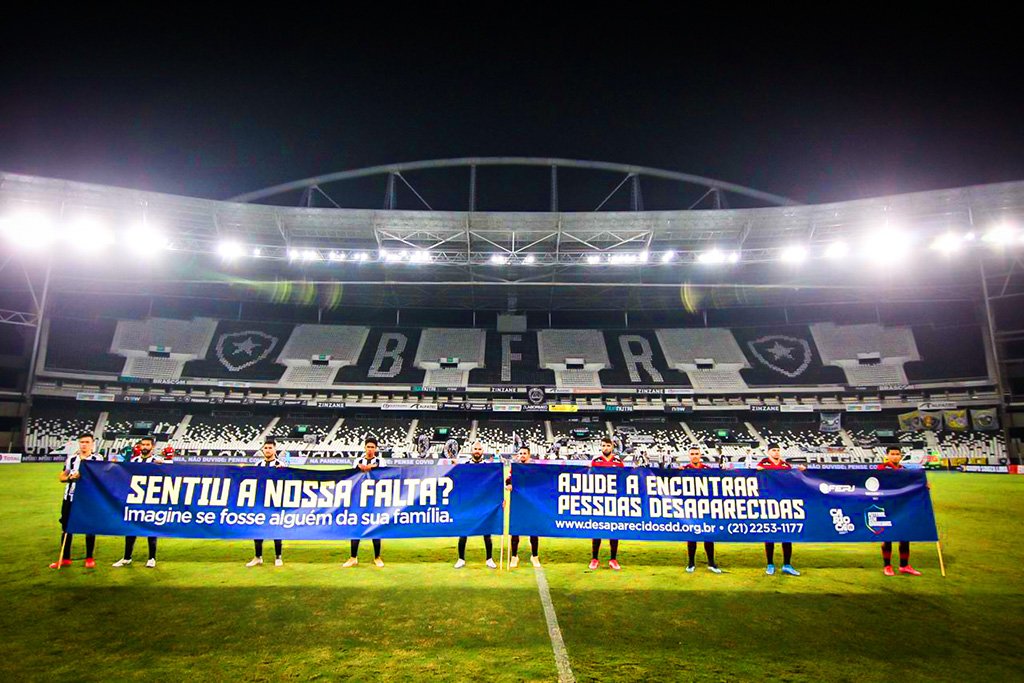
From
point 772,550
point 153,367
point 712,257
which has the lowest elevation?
point 772,550

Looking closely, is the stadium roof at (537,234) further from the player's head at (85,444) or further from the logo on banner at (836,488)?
the player's head at (85,444)

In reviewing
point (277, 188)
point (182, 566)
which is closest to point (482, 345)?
point (277, 188)

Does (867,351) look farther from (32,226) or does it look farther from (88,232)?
(32,226)

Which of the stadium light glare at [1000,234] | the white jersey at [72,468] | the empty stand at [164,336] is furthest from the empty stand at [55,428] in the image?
the stadium light glare at [1000,234]

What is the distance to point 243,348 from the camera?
121 ft

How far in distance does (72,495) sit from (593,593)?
783cm

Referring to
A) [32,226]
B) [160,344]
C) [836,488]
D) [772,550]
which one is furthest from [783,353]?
[160,344]

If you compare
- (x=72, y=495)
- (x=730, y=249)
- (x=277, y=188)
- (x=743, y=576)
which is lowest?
(x=743, y=576)

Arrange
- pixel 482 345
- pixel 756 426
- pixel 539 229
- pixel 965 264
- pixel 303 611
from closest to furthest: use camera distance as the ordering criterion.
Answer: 1. pixel 303 611
2. pixel 539 229
3. pixel 965 264
4. pixel 756 426
5. pixel 482 345

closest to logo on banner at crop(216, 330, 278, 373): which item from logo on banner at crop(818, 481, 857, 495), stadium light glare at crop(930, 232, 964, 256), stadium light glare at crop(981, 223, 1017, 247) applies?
logo on banner at crop(818, 481, 857, 495)

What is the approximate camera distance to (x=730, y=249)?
82.8 ft

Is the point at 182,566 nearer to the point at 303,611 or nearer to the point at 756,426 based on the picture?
the point at 303,611

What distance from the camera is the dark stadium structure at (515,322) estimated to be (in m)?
23.1

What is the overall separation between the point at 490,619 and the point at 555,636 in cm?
83
